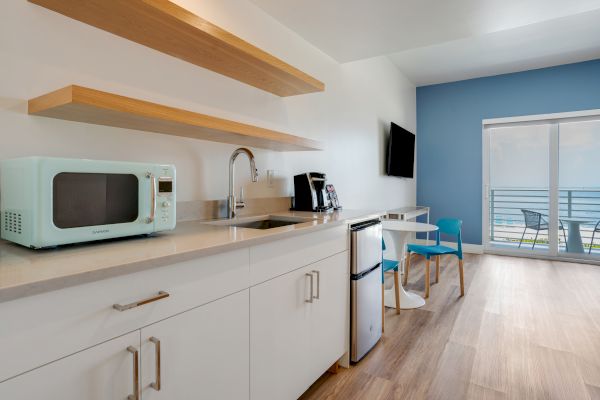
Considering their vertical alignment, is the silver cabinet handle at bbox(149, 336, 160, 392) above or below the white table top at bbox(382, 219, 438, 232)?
below

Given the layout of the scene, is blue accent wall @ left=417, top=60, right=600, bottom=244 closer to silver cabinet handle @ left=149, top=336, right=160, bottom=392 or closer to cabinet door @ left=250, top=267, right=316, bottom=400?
cabinet door @ left=250, top=267, right=316, bottom=400

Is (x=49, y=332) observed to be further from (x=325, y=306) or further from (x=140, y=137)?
(x=325, y=306)

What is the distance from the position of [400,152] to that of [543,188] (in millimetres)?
2390

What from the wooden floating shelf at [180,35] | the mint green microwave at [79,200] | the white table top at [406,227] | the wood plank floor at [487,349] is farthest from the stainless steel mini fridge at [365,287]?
the mint green microwave at [79,200]

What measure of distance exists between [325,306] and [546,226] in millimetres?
4911

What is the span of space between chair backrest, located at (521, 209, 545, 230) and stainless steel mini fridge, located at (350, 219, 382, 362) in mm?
4086

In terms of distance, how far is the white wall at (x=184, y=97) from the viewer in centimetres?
122

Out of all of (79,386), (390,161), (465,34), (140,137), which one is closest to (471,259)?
(390,161)

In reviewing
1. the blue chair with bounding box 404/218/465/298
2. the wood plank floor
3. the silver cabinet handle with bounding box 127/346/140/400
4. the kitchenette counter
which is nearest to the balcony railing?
the wood plank floor

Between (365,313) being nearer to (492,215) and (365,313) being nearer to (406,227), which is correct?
(406,227)

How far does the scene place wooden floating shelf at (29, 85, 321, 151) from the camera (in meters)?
1.11

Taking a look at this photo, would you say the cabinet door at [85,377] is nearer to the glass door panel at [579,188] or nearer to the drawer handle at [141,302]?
the drawer handle at [141,302]

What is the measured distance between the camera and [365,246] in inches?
86.9

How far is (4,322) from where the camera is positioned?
692 millimetres
